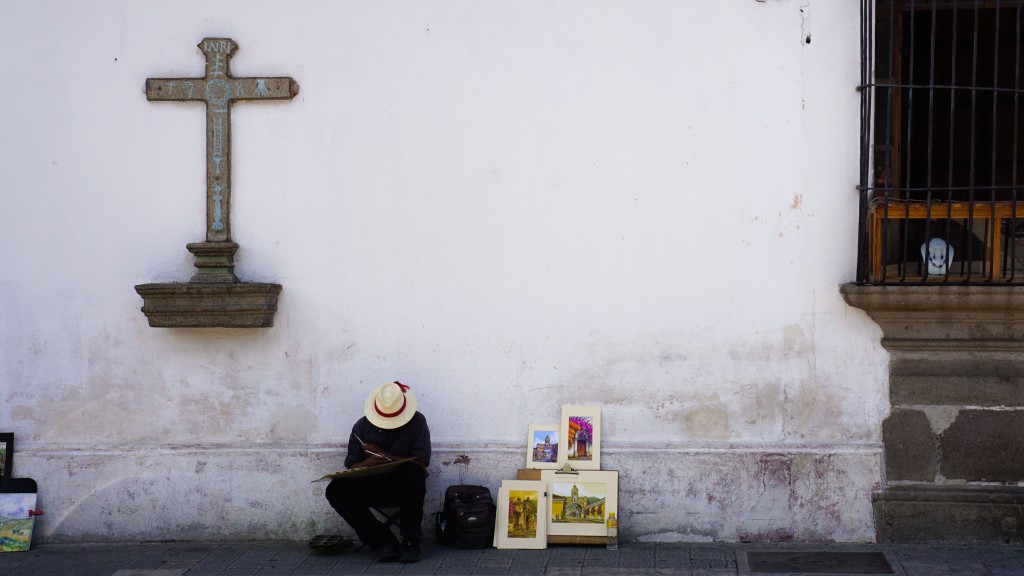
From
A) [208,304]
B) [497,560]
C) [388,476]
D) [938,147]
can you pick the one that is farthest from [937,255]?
[208,304]

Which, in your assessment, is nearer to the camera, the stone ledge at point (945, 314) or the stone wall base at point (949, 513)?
the stone ledge at point (945, 314)

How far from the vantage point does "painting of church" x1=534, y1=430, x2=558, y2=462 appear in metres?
6.31

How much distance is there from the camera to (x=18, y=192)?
21.4 feet

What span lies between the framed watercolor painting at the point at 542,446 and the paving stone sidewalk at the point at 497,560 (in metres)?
0.49

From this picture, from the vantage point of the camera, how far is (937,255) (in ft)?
19.8

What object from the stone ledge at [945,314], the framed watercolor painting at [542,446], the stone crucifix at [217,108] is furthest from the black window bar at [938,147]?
the stone crucifix at [217,108]

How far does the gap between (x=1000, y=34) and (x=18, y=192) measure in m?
6.10

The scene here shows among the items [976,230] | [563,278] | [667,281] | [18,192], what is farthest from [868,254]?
[18,192]

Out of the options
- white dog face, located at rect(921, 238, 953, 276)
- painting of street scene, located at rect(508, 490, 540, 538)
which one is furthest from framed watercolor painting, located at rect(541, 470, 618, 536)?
white dog face, located at rect(921, 238, 953, 276)

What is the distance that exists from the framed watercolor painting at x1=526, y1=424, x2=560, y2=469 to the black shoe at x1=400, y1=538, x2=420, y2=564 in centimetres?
81

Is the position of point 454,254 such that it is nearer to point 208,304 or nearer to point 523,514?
point 208,304

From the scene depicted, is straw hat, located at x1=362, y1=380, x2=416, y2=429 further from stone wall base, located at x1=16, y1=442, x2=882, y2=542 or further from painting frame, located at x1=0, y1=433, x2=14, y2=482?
Result: painting frame, located at x1=0, y1=433, x2=14, y2=482

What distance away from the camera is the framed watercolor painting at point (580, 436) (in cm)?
627

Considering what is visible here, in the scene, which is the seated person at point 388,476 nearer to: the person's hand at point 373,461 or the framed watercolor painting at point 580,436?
the person's hand at point 373,461
